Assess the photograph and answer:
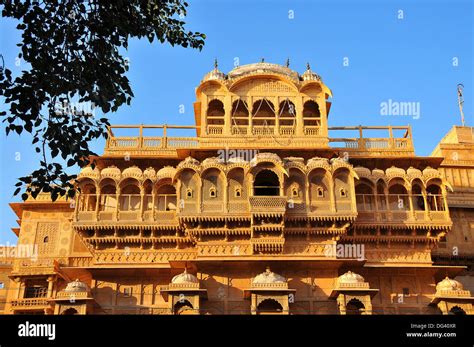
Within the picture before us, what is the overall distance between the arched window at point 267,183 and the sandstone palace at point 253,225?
0.28 ft

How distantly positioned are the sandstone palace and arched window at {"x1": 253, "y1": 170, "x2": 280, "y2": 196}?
0.28 ft

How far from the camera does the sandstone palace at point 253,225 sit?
73.2ft

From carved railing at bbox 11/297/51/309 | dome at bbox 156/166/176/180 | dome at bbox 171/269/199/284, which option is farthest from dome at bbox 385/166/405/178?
carved railing at bbox 11/297/51/309

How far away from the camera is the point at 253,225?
896 inches

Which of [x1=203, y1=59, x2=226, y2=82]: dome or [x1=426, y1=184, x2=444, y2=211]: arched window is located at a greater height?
[x1=203, y1=59, x2=226, y2=82]: dome

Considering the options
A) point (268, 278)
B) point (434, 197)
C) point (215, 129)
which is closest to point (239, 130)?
point (215, 129)

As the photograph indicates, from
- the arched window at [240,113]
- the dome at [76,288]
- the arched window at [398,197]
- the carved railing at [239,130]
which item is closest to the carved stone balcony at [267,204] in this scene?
the carved railing at [239,130]

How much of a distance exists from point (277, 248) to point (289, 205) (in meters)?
1.75

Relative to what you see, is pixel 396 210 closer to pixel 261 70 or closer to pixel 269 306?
pixel 269 306

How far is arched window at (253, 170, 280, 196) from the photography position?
80.0 ft

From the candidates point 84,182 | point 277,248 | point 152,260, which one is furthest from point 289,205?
point 84,182

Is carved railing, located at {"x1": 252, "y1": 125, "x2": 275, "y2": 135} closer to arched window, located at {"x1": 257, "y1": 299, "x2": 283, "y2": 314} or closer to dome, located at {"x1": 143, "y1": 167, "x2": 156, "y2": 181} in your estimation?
dome, located at {"x1": 143, "y1": 167, "x2": 156, "y2": 181}

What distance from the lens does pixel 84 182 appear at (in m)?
24.8

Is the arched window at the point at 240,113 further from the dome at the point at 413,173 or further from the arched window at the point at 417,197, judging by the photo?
the arched window at the point at 417,197
